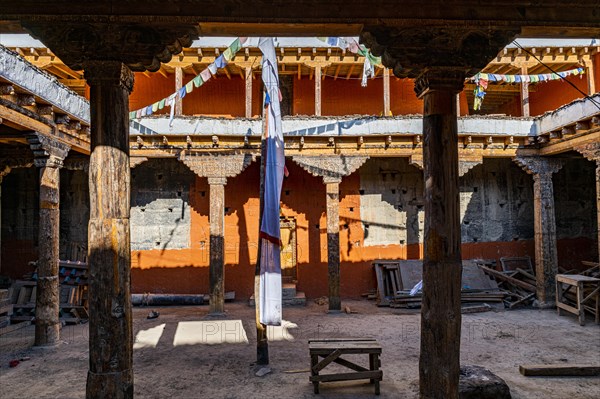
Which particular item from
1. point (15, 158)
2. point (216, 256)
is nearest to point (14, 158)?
point (15, 158)

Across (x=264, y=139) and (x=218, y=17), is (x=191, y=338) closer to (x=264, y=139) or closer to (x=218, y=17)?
(x=264, y=139)

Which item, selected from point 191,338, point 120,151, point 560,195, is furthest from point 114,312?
point 560,195

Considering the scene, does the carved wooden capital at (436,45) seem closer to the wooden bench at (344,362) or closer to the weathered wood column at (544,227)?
the wooden bench at (344,362)

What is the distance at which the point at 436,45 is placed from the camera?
3.75m

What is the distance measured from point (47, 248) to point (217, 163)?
5207mm

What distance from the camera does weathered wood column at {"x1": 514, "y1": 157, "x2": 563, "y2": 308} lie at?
12.8m

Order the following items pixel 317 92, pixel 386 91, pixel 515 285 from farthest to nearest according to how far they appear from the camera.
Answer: pixel 515 285, pixel 386 91, pixel 317 92

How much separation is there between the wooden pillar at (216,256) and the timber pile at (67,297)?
12.2 feet

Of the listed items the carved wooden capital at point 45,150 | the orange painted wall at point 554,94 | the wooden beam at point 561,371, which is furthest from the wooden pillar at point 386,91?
the carved wooden capital at point 45,150

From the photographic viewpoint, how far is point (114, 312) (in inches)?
137

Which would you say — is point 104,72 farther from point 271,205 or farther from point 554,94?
point 554,94

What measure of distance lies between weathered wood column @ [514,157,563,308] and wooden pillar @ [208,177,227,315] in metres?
10.1

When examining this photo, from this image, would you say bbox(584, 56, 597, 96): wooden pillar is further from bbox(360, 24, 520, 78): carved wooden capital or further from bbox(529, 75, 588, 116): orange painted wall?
bbox(360, 24, 520, 78): carved wooden capital

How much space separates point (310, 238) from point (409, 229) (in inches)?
151
